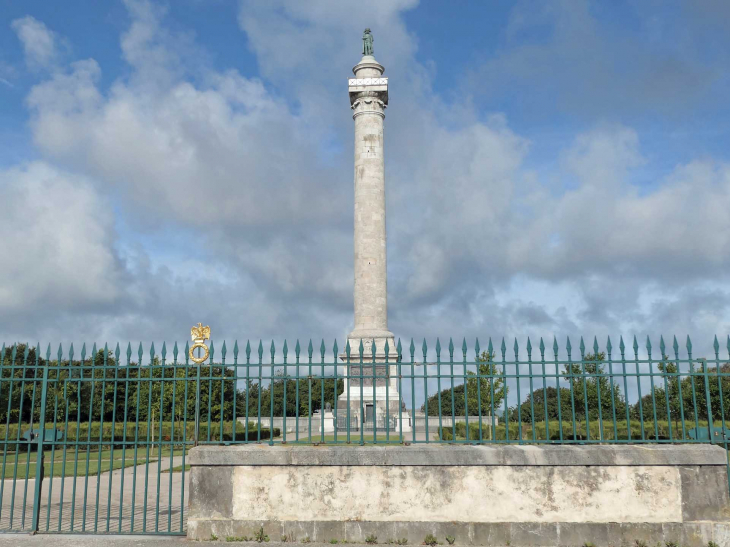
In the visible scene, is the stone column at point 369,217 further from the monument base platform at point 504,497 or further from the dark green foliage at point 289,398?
the monument base platform at point 504,497

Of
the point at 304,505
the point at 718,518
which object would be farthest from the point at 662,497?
the point at 304,505

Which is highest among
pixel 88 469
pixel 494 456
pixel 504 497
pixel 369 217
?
pixel 369 217

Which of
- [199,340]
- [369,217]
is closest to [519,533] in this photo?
[199,340]

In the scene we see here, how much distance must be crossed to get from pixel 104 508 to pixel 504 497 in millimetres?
8390

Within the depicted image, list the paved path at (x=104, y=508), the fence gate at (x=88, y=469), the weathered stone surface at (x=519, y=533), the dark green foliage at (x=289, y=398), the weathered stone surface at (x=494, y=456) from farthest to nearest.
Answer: the dark green foliage at (x=289, y=398) → the paved path at (x=104, y=508) → the fence gate at (x=88, y=469) → the weathered stone surface at (x=494, y=456) → the weathered stone surface at (x=519, y=533)

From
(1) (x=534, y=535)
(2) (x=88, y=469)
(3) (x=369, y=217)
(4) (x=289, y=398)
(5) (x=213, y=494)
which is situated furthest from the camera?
(4) (x=289, y=398)

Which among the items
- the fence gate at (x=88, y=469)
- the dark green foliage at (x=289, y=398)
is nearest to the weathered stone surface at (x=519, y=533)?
the fence gate at (x=88, y=469)

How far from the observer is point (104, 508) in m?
12.7

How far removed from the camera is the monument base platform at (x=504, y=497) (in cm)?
853

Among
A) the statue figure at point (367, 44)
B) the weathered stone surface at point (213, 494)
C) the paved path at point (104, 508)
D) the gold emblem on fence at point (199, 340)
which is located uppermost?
the statue figure at point (367, 44)

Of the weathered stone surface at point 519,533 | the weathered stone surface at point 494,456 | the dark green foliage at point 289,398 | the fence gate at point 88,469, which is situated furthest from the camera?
the dark green foliage at point 289,398

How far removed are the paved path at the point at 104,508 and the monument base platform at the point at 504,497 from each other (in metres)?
1.28

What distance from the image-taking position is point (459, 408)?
43188 mm

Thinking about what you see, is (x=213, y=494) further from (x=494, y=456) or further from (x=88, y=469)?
(x=494, y=456)
